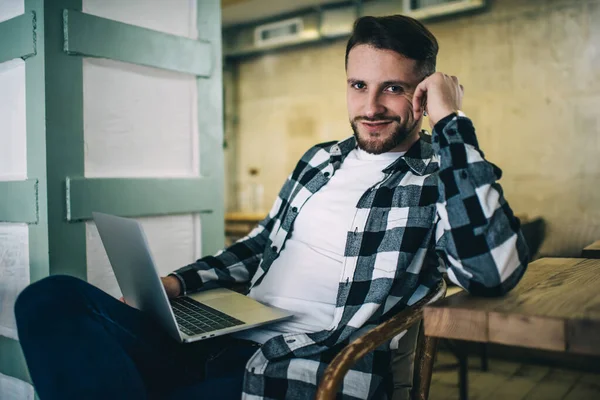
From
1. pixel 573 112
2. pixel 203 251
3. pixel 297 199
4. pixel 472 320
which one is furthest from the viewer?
pixel 573 112

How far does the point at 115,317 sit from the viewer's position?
1.23m

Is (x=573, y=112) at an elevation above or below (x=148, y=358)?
above

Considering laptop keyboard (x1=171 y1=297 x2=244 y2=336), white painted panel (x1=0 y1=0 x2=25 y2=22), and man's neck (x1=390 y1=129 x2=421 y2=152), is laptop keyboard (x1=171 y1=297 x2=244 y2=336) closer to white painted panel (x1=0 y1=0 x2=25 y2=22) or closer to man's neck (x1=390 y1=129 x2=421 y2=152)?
man's neck (x1=390 y1=129 x2=421 y2=152)

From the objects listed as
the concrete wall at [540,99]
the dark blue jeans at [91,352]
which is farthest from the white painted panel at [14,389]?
the concrete wall at [540,99]

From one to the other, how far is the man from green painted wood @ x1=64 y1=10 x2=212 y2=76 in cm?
69

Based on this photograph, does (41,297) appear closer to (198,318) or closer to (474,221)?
(198,318)

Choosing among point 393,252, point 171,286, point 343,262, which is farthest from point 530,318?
point 171,286

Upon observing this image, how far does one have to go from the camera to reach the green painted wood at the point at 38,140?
1663 millimetres

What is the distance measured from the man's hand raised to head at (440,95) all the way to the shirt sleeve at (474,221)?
0.12 ft

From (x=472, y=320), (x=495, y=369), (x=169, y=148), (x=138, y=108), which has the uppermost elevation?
(x=138, y=108)

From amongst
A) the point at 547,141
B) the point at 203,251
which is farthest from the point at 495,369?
the point at 203,251

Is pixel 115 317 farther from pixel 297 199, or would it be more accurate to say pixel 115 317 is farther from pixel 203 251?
pixel 203 251

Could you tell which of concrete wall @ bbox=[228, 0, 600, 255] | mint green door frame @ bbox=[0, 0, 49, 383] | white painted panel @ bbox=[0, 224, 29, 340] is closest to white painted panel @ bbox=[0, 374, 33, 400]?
white painted panel @ bbox=[0, 224, 29, 340]

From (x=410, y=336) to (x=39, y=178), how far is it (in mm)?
1179
